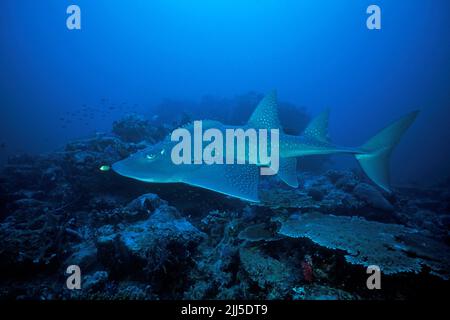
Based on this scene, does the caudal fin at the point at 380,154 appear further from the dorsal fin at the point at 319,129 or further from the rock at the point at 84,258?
the rock at the point at 84,258

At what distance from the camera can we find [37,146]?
3572cm

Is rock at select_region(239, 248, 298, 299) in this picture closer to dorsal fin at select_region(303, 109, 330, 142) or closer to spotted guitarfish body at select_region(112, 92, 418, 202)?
spotted guitarfish body at select_region(112, 92, 418, 202)

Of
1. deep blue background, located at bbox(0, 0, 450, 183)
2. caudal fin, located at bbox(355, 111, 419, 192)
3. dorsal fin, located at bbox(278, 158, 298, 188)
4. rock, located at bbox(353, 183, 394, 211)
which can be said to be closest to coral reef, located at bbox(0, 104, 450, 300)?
dorsal fin, located at bbox(278, 158, 298, 188)

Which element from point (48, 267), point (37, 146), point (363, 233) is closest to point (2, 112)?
point (37, 146)

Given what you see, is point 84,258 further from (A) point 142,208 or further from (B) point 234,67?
(B) point 234,67

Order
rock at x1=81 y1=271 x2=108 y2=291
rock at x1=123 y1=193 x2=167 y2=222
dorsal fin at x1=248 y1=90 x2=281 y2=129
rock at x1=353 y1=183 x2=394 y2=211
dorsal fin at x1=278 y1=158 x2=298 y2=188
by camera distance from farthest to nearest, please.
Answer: rock at x1=353 y1=183 x2=394 y2=211, dorsal fin at x1=248 y1=90 x2=281 y2=129, dorsal fin at x1=278 y1=158 x2=298 y2=188, rock at x1=123 y1=193 x2=167 y2=222, rock at x1=81 y1=271 x2=108 y2=291

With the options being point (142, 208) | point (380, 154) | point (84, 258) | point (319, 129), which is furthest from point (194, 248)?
point (380, 154)

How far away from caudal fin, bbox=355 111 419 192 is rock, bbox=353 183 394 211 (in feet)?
5.53

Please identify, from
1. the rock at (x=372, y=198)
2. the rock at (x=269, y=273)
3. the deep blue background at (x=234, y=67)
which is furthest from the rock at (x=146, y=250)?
the deep blue background at (x=234, y=67)

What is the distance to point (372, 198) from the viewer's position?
777 cm

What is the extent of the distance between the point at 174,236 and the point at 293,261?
2.07 metres

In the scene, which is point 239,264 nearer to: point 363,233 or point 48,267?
point 363,233

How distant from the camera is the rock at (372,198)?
24.9ft

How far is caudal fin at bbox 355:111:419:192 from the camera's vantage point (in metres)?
6.02
